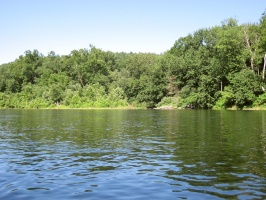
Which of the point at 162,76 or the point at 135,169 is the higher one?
the point at 162,76

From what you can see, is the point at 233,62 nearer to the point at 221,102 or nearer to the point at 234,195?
the point at 221,102

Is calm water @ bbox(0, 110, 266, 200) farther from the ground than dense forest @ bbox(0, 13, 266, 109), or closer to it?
closer to it

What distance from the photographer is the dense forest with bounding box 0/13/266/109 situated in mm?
79250

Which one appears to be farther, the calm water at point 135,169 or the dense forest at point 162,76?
the dense forest at point 162,76

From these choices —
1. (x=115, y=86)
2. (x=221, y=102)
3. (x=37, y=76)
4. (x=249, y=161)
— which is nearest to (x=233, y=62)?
(x=221, y=102)

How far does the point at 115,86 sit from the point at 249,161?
388 feet

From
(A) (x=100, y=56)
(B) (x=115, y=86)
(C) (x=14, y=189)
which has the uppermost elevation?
(A) (x=100, y=56)

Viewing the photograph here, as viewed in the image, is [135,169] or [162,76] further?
[162,76]

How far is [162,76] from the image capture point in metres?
113

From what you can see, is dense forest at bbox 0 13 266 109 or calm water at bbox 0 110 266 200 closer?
calm water at bbox 0 110 266 200

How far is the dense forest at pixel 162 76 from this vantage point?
79250 mm

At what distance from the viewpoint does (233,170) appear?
14.0 m

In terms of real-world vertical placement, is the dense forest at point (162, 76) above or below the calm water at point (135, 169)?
above

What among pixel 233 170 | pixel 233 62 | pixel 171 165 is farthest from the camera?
pixel 233 62
